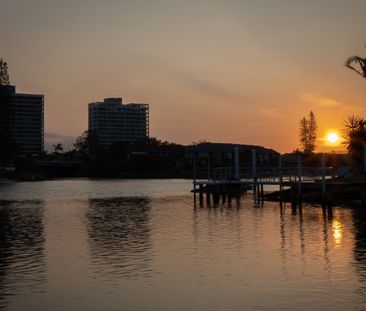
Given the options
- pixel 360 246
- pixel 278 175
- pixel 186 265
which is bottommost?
pixel 186 265

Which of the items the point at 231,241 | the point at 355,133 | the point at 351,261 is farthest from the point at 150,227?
the point at 355,133

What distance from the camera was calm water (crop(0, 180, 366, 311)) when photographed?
624 inches

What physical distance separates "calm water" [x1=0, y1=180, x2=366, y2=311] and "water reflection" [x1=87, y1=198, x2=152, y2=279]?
43 millimetres

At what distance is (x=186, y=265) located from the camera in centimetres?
2097

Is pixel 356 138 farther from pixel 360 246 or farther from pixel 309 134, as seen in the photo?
pixel 309 134

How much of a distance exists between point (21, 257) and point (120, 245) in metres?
4.37

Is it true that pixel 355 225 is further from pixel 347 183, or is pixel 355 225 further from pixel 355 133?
pixel 355 133

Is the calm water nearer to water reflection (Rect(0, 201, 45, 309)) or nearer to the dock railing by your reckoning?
water reflection (Rect(0, 201, 45, 309))

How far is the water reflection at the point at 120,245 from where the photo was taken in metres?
20.1

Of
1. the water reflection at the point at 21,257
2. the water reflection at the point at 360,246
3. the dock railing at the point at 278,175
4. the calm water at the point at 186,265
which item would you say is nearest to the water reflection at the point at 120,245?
the calm water at the point at 186,265

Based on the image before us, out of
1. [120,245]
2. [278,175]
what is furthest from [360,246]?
[278,175]

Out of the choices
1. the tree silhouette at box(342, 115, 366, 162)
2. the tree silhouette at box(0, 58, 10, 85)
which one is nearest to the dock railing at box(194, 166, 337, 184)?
the tree silhouette at box(342, 115, 366, 162)

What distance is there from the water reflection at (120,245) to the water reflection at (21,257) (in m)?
2.08

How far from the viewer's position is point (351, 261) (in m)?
21.1
